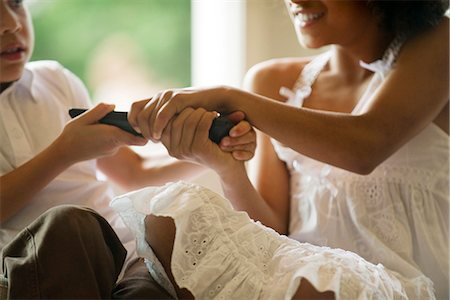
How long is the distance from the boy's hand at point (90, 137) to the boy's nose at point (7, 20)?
0.50 ft

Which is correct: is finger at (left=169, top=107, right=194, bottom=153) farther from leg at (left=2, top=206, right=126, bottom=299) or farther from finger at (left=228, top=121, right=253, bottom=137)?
leg at (left=2, top=206, right=126, bottom=299)

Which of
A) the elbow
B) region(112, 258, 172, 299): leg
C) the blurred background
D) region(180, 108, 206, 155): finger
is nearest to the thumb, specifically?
region(180, 108, 206, 155): finger

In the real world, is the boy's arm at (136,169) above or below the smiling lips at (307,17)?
below

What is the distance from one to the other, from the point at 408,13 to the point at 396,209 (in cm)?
27

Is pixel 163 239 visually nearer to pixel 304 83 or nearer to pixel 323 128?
pixel 323 128

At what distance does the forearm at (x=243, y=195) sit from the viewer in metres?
0.89

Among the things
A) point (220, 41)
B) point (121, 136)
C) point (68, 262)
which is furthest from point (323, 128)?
point (220, 41)

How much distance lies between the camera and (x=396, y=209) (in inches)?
35.6

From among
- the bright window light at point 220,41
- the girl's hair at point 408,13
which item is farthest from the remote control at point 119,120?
the bright window light at point 220,41

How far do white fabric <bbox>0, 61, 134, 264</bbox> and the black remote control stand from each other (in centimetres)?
10

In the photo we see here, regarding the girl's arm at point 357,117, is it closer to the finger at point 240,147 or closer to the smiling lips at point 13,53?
the finger at point 240,147

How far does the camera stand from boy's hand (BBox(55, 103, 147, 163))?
82 cm

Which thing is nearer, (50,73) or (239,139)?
(239,139)

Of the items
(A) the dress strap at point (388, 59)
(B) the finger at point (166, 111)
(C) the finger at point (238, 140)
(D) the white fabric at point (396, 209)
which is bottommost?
(D) the white fabric at point (396, 209)
